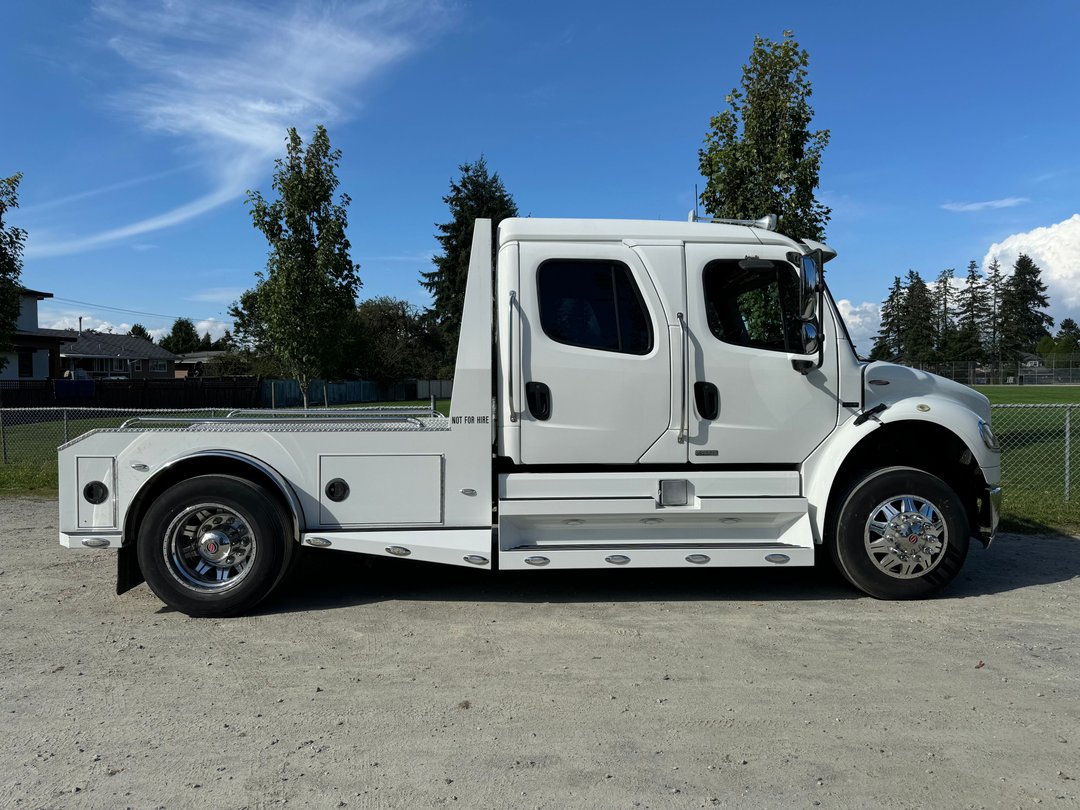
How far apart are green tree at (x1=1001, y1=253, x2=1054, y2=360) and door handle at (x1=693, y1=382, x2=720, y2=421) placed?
115 meters

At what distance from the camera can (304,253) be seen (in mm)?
14648

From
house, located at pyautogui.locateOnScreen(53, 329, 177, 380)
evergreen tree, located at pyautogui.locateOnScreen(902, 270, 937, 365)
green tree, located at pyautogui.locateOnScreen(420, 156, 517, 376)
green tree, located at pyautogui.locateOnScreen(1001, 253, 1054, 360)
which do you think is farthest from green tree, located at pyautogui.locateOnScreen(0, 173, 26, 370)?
green tree, located at pyautogui.locateOnScreen(1001, 253, 1054, 360)

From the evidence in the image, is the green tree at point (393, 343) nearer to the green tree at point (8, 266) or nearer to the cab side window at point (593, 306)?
the green tree at point (8, 266)

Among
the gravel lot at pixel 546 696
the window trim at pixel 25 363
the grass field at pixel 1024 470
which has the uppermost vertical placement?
the window trim at pixel 25 363

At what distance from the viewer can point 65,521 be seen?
203 inches

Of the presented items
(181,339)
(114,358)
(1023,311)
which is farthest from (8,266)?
(1023,311)

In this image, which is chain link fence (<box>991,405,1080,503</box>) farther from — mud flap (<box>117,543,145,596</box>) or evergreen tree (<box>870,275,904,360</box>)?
evergreen tree (<box>870,275,904,360</box>)

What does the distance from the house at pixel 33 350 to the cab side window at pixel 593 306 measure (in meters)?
45.1

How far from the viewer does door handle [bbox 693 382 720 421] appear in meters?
5.26

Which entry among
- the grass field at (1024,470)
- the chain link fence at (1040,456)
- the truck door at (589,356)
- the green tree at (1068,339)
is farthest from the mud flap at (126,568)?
the green tree at (1068,339)

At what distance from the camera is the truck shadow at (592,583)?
224 inches

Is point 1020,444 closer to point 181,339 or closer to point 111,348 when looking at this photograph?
point 111,348

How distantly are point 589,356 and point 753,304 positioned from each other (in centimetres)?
128

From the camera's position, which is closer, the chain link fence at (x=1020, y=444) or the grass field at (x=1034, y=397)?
the chain link fence at (x=1020, y=444)
